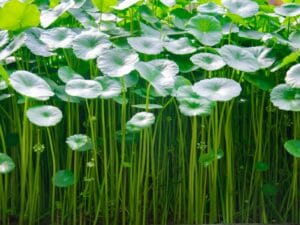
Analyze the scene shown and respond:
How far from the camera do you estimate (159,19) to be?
2188mm

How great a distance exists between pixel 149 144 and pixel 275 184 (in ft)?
1.72

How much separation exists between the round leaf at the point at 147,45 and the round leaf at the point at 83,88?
8.0 inches

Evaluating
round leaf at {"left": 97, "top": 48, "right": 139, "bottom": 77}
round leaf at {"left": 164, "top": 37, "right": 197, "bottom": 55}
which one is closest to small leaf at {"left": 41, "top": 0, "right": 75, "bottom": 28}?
round leaf at {"left": 97, "top": 48, "right": 139, "bottom": 77}

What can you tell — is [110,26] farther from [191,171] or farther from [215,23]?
[191,171]

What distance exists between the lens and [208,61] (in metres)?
1.84

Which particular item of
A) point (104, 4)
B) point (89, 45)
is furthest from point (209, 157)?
point (104, 4)

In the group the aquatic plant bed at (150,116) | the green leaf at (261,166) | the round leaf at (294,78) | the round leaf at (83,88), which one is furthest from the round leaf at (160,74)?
the green leaf at (261,166)

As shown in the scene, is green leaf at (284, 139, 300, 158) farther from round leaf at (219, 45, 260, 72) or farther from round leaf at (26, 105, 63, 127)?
round leaf at (26, 105, 63, 127)

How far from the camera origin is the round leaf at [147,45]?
1833 mm

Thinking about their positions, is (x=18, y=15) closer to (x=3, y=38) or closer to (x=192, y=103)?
(x=3, y=38)

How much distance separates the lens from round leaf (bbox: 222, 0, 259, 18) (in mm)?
1946

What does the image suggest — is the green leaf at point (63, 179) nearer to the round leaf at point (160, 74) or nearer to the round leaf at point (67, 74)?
the round leaf at point (67, 74)

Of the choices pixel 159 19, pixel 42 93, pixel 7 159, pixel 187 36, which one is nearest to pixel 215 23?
pixel 187 36

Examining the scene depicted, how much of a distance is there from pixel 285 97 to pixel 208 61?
273mm
